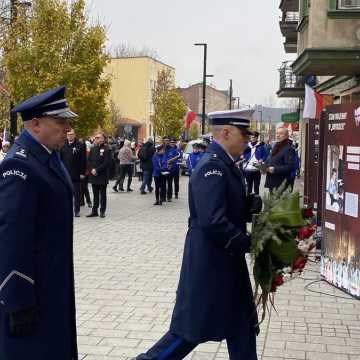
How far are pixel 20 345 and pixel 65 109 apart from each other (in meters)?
1.26

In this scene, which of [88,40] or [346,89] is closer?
[346,89]

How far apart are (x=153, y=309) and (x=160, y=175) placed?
34.8 feet

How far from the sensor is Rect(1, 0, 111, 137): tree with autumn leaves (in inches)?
755

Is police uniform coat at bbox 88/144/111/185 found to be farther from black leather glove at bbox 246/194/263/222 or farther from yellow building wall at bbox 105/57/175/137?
yellow building wall at bbox 105/57/175/137

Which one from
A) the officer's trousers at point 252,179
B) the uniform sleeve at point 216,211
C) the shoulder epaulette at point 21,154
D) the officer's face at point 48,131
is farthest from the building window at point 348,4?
the shoulder epaulette at point 21,154

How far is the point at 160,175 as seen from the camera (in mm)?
16922

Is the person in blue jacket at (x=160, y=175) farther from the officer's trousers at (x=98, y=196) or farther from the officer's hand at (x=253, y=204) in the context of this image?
the officer's hand at (x=253, y=204)

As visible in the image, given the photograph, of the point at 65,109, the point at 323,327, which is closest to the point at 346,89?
the point at 323,327

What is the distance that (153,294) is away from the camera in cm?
702

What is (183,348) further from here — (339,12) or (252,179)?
(252,179)

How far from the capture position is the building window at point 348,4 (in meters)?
12.6

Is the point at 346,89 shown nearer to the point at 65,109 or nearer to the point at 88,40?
the point at 88,40

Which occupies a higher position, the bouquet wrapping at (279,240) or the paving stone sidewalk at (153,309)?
the bouquet wrapping at (279,240)

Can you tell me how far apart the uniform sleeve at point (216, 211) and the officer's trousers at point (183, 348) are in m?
0.57
